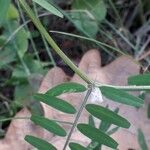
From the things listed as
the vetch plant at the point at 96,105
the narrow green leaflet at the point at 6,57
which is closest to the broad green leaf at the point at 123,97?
the vetch plant at the point at 96,105

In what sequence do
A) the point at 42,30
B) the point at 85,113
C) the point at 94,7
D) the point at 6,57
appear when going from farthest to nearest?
1. the point at 94,7
2. the point at 6,57
3. the point at 85,113
4. the point at 42,30

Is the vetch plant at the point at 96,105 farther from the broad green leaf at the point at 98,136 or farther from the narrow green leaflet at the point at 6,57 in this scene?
the narrow green leaflet at the point at 6,57

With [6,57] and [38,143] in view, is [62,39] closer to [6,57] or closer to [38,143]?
[6,57]

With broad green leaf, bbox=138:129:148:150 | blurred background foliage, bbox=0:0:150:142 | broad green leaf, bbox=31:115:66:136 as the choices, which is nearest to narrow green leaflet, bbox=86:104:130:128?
broad green leaf, bbox=31:115:66:136

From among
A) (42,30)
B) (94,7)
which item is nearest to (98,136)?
(42,30)

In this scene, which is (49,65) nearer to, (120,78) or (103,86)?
(120,78)

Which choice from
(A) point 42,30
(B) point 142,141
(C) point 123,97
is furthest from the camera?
(B) point 142,141
